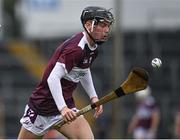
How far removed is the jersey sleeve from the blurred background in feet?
43.2

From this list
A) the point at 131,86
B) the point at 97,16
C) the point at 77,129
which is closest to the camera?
the point at 131,86

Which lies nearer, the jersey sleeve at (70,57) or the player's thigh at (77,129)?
the jersey sleeve at (70,57)

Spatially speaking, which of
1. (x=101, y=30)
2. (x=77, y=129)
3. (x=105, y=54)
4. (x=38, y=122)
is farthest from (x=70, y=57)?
(x=105, y=54)

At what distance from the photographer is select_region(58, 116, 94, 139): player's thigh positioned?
1046 centimetres

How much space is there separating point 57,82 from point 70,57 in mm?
304

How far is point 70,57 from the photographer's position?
10164mm

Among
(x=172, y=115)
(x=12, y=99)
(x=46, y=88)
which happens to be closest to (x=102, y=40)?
(x=46, y=88)

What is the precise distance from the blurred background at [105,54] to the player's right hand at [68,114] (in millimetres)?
13315

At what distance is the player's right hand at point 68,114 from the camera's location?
394 inches

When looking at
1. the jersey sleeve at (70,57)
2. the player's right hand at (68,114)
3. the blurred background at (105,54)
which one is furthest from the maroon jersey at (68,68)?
the blurred background at (105,54)

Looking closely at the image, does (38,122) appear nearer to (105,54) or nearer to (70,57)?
(70,57)

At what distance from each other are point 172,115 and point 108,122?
1713 millimetres

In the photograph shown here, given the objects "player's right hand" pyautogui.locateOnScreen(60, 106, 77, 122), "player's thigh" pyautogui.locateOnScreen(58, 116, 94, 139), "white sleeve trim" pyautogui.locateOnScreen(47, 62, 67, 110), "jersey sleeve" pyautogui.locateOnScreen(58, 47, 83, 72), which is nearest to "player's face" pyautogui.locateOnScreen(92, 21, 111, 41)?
"jersey sleeve" pyautogui.locateOnScreen(58, 47, 83, 72)

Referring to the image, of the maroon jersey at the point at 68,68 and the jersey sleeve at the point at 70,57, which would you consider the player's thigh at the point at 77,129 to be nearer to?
the maroon jersey at the point at 68,68
